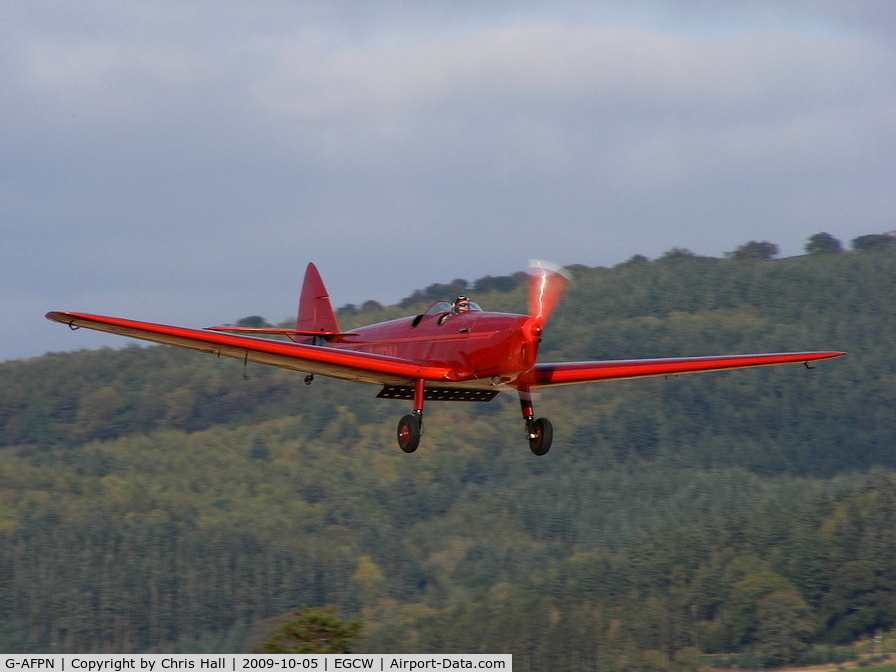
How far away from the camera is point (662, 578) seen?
92125 millimetres

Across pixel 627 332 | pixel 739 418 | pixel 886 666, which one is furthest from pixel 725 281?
pixel 886 666

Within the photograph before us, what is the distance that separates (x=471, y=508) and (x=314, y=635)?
222ft

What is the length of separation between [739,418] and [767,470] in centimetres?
1046

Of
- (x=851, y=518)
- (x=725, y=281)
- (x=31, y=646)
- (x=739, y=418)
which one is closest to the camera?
(x=31, y=646)

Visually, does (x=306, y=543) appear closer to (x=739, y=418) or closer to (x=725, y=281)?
(x=739, y=418)

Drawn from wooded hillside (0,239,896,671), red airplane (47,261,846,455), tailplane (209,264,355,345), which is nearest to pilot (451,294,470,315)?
red airplane (47,261,846,455)

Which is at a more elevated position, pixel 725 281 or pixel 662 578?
pixel 725 281

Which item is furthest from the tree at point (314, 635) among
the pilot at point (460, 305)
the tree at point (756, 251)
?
the tree at point (756, 251)

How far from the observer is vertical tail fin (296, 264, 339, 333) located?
1119 inches

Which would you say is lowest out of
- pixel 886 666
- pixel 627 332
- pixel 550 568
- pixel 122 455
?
pixel 886 666

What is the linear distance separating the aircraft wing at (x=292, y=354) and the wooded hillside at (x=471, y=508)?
2309 inches

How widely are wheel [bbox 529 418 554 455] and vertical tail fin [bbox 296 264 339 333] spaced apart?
791cm

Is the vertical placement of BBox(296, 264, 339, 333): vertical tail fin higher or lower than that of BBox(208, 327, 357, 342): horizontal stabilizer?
higher
